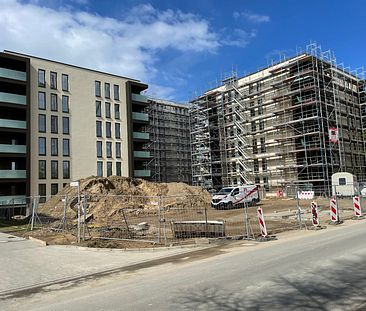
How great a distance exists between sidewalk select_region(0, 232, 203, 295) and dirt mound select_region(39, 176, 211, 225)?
11.6 metres

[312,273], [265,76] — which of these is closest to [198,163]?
[265,76]

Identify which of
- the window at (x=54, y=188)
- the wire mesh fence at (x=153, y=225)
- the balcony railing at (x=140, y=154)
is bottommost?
the wire mesh fence at (x=153, y=225)

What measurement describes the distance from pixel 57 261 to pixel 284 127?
46.5 metres

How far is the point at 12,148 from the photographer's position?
4575cm

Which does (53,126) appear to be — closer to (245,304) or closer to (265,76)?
(265,76)

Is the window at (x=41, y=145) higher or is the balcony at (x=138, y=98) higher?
the balcony at (x=138, y=98)

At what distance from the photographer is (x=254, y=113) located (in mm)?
60500

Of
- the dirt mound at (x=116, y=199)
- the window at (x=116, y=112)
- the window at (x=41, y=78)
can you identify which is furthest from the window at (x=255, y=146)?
the window at (x=41, y=78)

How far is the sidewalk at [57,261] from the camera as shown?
9586 millimetres

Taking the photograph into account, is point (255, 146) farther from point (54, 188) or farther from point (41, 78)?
point (41, 78)

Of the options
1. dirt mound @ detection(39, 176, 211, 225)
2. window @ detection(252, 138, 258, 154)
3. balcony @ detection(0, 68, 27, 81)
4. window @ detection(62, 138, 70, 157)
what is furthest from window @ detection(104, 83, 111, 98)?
window @ detection(252, 138, 258, 154)

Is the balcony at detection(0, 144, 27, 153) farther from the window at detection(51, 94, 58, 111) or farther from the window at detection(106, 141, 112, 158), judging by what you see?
the window at detection(106, 141, 112, 158)

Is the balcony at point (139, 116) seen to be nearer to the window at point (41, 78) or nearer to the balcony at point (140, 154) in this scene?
the balcony at point (140, 154)

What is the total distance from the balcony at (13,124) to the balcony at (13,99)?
2.39m
